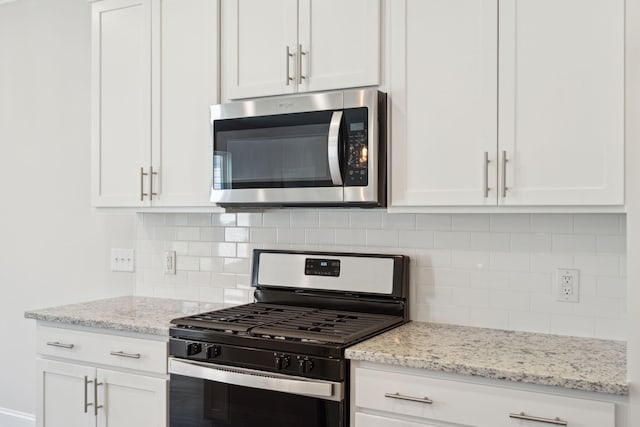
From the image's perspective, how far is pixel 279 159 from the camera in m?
2.57

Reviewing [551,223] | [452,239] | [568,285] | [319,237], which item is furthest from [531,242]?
[319,237]

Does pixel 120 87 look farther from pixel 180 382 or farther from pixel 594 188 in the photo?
pixel 594 188

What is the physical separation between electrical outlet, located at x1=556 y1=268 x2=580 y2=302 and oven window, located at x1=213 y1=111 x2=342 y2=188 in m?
0.93

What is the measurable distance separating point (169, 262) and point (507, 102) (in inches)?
74.8

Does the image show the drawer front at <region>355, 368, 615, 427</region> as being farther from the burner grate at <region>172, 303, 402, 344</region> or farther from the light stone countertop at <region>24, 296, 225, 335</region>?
the light stone countertop at <region>24, 296, 225, 335</region>

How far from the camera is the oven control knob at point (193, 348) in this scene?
2357 mm

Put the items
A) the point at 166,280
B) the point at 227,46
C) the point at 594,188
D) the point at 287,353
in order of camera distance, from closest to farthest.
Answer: the point at 594,188, the point at 287,353, the point at 227,46, the point at 166,280

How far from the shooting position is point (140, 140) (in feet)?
9.56

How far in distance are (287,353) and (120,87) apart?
5.16 ft

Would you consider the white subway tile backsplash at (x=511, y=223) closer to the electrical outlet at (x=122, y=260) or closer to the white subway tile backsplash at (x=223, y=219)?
the white subway tile backsplash at (x=223, y=219)

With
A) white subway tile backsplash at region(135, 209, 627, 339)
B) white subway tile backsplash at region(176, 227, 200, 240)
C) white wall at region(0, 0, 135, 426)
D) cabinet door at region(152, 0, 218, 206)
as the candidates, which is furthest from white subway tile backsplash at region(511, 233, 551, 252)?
white wall at region(0, 0, 135, 426)

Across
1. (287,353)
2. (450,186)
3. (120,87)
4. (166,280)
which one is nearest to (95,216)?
(166,280)

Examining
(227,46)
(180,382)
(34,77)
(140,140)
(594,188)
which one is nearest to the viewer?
(594,188)

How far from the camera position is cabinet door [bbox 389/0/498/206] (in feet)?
7.13
